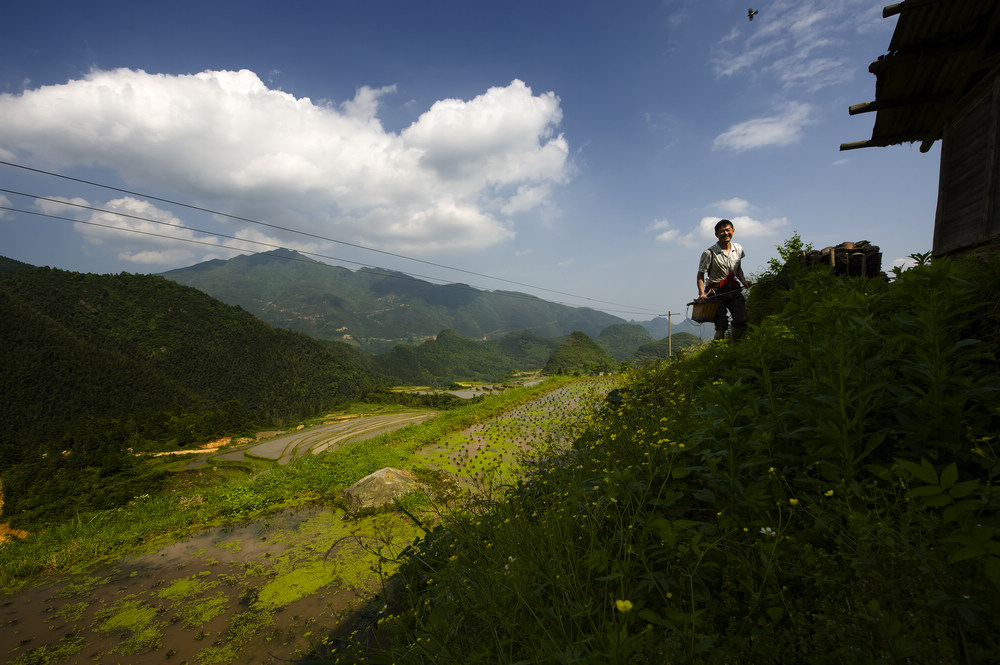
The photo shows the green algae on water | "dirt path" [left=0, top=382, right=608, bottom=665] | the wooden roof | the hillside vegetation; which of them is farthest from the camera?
the wooden roof

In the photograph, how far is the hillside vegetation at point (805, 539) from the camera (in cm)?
121

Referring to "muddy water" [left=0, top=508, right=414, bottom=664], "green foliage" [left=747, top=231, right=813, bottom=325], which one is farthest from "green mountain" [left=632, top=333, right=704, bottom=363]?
"muddy water" [left=0, top=508, right=414, bottom=664]

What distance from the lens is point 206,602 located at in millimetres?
4016

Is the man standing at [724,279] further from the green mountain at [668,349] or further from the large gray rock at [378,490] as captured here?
the large gray rock at [378,490]

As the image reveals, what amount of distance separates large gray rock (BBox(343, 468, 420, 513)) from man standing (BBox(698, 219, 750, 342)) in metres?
5.73

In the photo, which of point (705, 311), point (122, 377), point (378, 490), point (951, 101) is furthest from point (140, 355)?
point (951, 101)

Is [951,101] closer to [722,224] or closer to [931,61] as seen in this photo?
[931,61]

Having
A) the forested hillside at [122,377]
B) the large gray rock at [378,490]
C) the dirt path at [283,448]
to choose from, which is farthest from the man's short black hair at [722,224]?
the forested hillside at [122,377]

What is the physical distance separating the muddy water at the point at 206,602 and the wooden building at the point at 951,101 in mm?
8204

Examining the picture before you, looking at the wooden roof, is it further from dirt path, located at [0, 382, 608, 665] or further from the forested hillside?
the forested hillside

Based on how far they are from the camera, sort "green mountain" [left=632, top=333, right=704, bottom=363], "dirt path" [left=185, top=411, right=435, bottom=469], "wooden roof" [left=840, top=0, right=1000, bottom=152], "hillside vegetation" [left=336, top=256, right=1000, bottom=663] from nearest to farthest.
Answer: "hillside vegetation" [left=336, top=256, right=1000, bottom=663], "wooden roof" [left=840, top=0, right=1000, bottom=152], "green mountain" [left=632, top=333, right=704, bottom=363], "dirt path" [left=185, top=411, right=435, bottom=469]

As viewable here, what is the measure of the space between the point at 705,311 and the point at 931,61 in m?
4.83

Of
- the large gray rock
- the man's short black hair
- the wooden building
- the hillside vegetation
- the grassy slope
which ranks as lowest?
the grassy slope

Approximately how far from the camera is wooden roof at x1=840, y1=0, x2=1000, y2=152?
4.97 m
